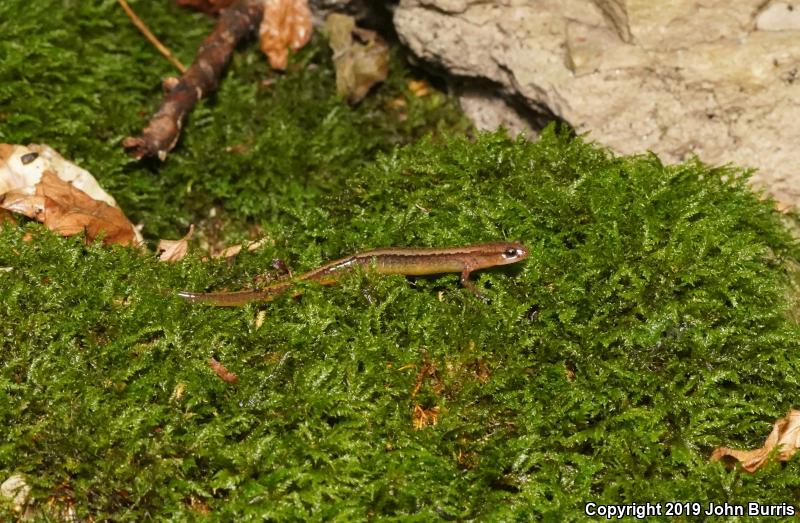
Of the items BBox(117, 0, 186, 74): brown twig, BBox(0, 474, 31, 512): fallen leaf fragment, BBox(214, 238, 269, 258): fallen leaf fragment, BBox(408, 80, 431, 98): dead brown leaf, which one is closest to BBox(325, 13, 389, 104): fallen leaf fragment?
BBox(408, 80, 431, 98): dead brown leaf

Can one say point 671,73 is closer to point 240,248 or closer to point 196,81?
point 240,248

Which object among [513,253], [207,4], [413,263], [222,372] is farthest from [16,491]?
[207,4]

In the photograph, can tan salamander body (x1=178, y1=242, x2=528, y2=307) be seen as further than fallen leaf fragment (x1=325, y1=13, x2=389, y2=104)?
No

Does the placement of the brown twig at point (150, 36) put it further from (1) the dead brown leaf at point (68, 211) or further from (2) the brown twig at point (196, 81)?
(1) the dead brown leaf at point (68, 211)

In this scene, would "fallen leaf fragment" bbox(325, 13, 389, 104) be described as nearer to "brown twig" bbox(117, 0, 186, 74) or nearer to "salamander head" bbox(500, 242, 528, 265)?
"brown twig" bbox(117, 0, 186, 74)

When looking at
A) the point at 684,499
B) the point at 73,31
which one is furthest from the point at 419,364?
the point at 73,31

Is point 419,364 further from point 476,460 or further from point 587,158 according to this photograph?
point 587,158
